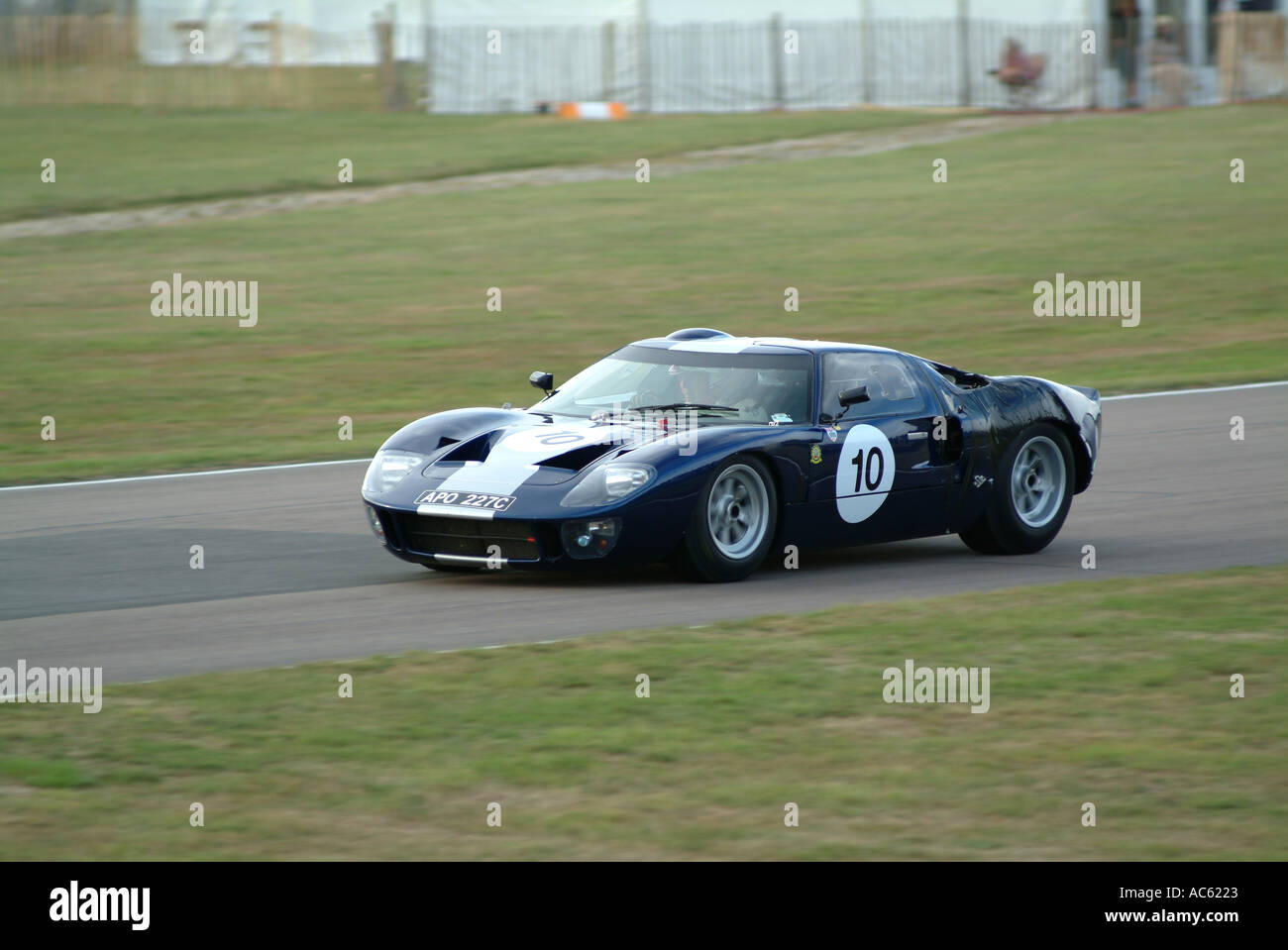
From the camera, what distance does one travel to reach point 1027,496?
10.7m

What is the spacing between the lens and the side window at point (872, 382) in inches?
390

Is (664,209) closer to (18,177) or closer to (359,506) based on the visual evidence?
(18,177)

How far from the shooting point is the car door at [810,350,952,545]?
31.8ft

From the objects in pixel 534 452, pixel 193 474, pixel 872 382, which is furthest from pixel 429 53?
pixel 534 452

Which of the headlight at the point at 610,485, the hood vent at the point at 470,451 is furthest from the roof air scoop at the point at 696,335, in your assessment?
the headlight at the point at 610,485

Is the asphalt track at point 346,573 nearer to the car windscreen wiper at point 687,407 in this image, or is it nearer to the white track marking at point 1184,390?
the car windscreen wiper at point 687,407

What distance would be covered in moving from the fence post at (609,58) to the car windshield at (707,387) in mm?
29231

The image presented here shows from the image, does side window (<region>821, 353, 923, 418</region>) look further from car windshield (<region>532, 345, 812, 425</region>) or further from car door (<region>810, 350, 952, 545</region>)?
car windshield (<region>532, 345, 812, 425</region>)

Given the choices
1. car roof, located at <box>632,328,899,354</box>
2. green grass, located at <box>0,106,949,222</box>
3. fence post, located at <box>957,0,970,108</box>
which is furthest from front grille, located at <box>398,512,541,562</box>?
fence post, located at <box>957,0,970,108</box>

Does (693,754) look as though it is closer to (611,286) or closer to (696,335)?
(696,335)

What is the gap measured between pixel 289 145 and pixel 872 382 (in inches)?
1003

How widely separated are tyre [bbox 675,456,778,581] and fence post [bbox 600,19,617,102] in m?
30.1
